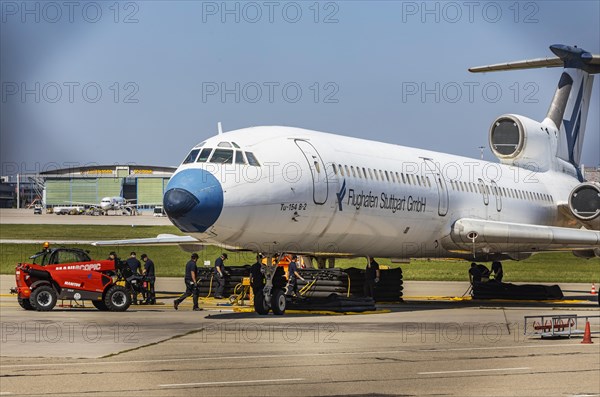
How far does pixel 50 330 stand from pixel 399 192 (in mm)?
12672

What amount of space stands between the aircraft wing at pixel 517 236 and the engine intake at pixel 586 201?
567 cm

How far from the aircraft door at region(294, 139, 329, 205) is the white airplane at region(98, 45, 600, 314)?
38 mm

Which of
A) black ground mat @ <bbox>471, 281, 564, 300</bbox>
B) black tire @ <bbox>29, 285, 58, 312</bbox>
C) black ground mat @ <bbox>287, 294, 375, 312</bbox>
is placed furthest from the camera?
black ground mat @ <bbox>471, 281, 564, 300</bbox>

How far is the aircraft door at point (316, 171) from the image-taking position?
28.5 metres

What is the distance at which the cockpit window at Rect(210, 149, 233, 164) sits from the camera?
88.4ft

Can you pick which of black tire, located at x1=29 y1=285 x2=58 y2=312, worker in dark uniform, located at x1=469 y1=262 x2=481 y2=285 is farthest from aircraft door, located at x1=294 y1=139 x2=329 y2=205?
worker in dark uniform, located at x1=469 y1=262 x2=481 y2=285

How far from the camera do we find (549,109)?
159ft

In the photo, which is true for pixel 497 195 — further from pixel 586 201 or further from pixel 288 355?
pixel 288 355

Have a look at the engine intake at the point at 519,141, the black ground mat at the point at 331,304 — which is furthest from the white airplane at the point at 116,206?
the black ground mat at the point at 331,304

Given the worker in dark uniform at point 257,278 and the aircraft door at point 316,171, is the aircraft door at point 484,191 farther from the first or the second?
the worker in dark uniform at point 257,278
